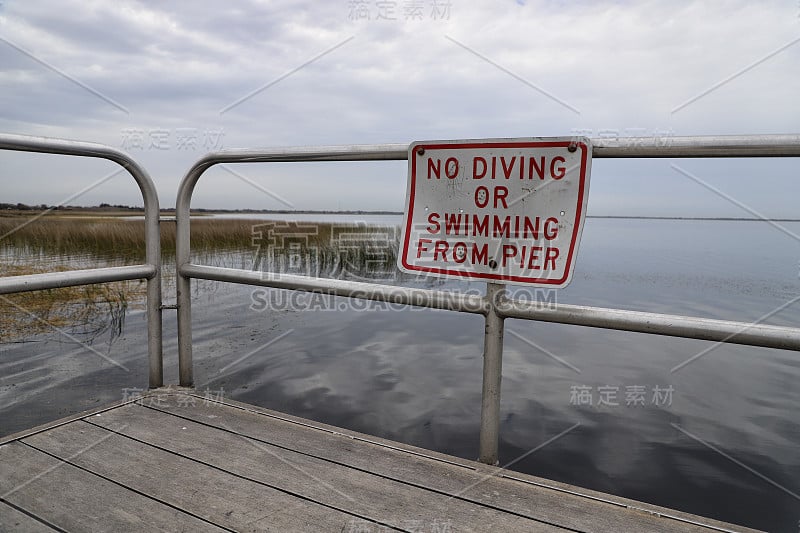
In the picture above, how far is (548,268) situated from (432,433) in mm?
2228

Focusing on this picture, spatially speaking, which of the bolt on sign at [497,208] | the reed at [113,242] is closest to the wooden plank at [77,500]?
the bolt on sign at [497,208]

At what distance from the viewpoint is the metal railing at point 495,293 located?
1.38 metres

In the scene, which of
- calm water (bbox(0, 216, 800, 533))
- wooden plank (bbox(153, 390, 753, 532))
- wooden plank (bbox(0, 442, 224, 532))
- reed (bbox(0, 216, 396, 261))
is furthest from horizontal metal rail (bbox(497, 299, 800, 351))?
reed (bbox(0, 216, 396, 261))

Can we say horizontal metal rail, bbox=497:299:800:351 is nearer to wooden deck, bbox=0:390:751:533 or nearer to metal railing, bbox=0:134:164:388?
wooden deck, bbox=0:390:751:533

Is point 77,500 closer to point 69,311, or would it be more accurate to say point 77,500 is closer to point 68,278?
point 68,278

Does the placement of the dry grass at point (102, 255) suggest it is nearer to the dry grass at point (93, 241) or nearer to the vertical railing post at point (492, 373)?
the dry grass at point (93, 241)

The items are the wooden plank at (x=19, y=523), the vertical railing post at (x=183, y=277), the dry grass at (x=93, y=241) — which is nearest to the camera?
the wooden plank at (x=19, y=523)

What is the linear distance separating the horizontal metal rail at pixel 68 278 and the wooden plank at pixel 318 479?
21.0 inches

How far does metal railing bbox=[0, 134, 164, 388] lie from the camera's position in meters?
1.85

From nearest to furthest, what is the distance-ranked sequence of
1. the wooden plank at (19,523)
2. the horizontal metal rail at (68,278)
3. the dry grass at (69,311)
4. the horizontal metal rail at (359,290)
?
the wooden plank at (19,523)
the horizontal metal rail at (359,290)
the horizontal metal rail at (68,278)
the dry grass at (69,311)

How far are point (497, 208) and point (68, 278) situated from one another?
5.24ft

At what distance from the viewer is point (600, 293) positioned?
370 inches

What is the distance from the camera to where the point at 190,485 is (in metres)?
1.57

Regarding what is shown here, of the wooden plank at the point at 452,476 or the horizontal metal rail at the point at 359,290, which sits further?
the horizontal metal rail at the point at 359,290
